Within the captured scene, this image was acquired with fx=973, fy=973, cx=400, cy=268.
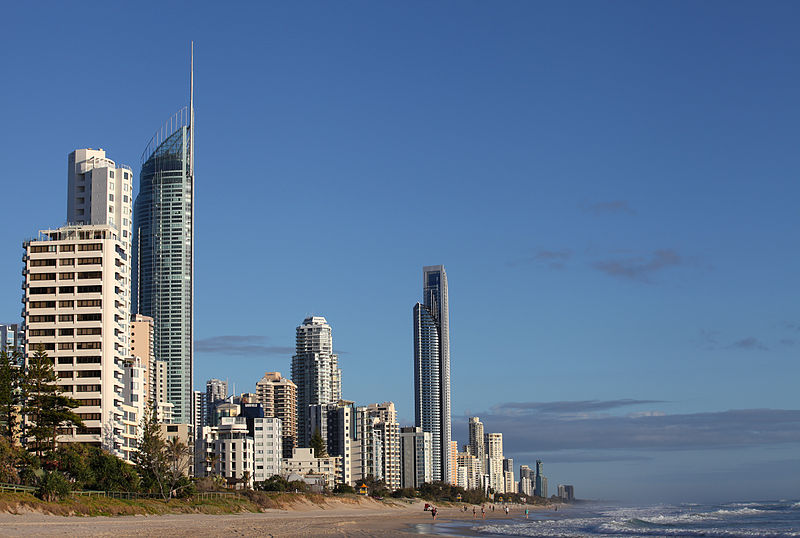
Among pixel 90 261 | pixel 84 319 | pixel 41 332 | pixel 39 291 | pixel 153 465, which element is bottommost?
pixel 153 465

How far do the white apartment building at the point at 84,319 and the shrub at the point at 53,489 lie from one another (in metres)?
44.6

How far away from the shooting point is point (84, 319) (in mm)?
114750

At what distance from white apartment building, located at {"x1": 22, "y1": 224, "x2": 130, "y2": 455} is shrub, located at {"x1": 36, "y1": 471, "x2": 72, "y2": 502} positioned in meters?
44.6

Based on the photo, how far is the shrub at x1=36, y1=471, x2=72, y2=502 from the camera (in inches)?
2571

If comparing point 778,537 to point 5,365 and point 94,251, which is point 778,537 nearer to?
point 5,365

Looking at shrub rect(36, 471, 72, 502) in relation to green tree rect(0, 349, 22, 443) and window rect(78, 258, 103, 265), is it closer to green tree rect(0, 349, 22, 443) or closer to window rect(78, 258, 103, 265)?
green tree rect(0, 349, 22, 443)

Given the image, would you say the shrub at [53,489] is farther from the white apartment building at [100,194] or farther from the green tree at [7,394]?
the white apartment building at [100,194]

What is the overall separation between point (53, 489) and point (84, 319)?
51.6 metres

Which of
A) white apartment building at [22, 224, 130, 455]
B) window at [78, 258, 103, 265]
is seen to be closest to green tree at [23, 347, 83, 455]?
white apartment building at [22, 224, 130, 455]

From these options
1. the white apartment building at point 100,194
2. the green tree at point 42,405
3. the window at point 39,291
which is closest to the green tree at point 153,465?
the green tree at point 42,405

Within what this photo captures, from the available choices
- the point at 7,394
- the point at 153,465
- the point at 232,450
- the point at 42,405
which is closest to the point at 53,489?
the point at 7,394

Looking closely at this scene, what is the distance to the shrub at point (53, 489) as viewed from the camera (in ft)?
214

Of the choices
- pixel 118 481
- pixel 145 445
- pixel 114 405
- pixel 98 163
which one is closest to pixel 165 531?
pixel 118 481

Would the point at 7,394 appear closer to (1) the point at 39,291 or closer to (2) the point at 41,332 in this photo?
(2) the point at 41,332
